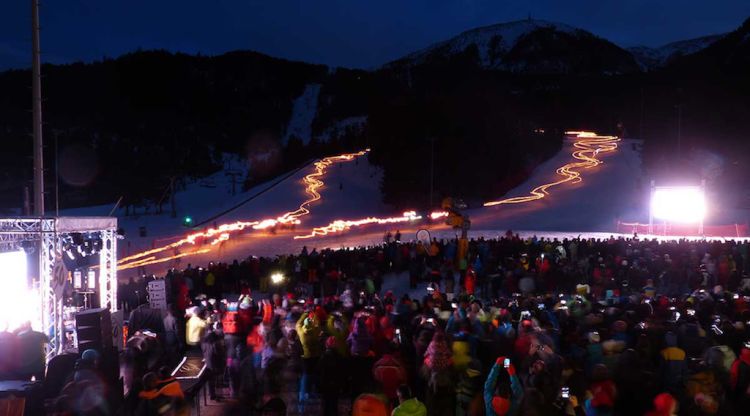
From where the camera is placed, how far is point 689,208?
29219mm

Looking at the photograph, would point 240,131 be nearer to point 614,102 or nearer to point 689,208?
point 614,102

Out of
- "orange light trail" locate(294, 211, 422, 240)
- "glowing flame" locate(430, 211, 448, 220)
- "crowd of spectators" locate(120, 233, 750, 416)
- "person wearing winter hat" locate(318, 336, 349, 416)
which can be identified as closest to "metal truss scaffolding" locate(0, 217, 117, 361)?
"crowd of spectators" locate(120, 233, 750, 416)

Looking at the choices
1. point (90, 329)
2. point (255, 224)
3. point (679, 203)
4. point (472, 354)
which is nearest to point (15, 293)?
point (90, 329)

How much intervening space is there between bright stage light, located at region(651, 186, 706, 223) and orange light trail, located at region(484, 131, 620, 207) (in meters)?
9.95

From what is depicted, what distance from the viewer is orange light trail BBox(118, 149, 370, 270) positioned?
933 inches

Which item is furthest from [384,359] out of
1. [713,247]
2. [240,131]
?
[240,131]

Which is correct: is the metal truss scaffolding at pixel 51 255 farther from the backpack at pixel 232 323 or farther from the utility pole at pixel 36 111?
the backpack at pixel 232 323

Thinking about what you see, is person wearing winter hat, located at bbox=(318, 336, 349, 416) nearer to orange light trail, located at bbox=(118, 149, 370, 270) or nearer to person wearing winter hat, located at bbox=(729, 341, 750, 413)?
person wearing winter hat, located at bbox=(729, 341, 750, 413)

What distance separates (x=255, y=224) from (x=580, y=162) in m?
25.3

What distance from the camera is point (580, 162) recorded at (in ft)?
156

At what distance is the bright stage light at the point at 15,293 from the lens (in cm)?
1121

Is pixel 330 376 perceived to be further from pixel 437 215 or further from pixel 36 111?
pixel 437 215

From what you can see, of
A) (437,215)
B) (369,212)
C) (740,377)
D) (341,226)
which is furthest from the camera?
(369,212)

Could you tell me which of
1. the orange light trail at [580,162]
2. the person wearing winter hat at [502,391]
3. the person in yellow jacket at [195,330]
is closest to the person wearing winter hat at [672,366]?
the person wearing winter hat at [502,391]
